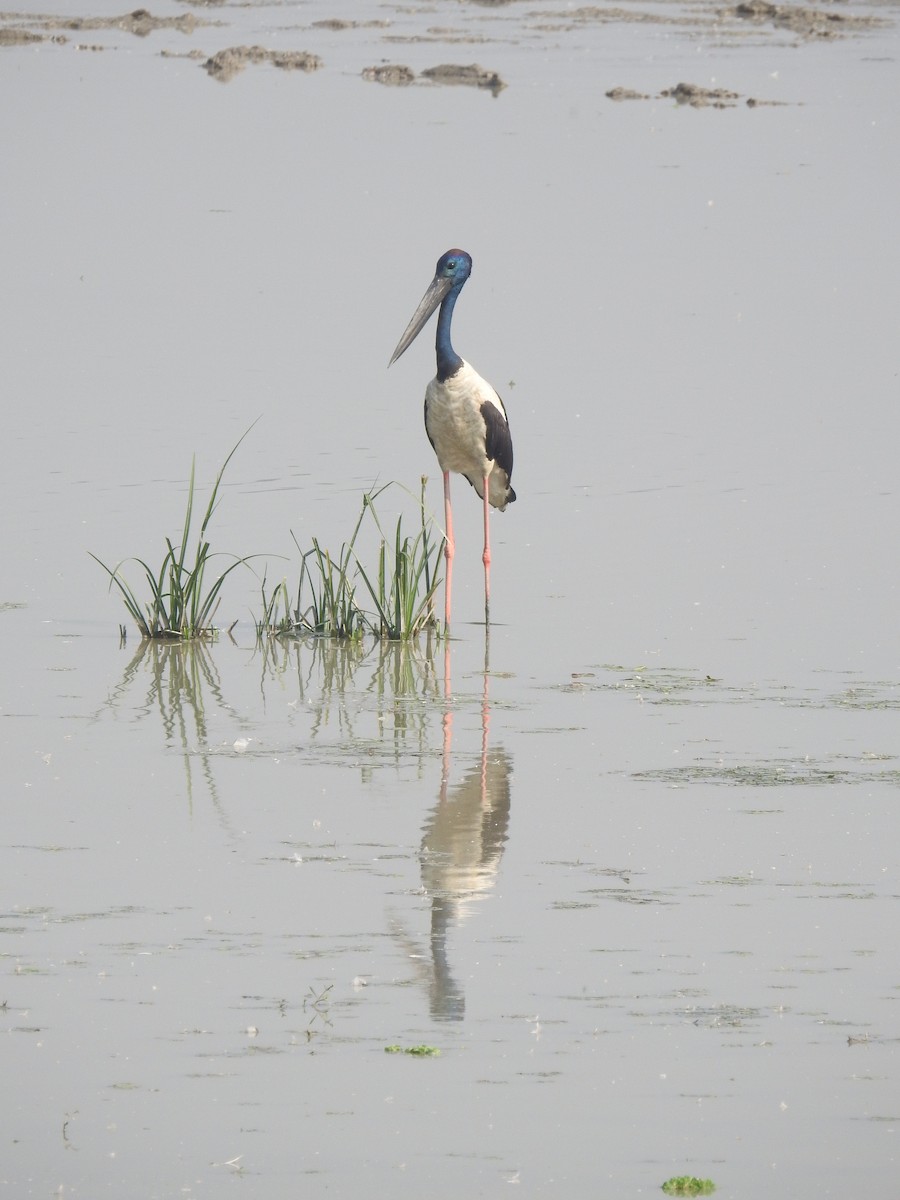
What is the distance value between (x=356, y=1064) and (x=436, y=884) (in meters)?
1.47

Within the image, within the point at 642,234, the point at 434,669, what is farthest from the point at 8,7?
the point at 434,669

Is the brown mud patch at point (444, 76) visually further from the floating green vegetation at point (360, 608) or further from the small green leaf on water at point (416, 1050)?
the small green leaf on water at point (416, 1050)

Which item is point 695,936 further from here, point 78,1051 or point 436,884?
point 78,1051

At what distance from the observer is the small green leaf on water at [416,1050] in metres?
5.78

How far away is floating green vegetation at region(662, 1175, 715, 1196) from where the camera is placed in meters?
5.09

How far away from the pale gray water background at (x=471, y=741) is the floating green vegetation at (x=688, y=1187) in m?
0.06

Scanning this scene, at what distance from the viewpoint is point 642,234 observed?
24938 millimetres

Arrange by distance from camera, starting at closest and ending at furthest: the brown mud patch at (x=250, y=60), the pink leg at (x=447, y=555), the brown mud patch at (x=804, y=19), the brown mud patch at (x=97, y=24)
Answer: the pink leg at (x=447, y=555) < the brown mud patch at (x=250, y=60) < the brown mud patch at (x=97, y=24) < the brown mud patch at (x=804, y=19)

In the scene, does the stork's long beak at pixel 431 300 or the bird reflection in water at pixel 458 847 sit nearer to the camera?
the bird reflection in water at pixel 458 847

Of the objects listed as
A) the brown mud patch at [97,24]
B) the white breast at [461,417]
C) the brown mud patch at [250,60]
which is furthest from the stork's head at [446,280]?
the brown mud patch at [97,24]

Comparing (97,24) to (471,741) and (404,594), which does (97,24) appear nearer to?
(404,594)

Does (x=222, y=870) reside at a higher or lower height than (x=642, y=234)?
lower

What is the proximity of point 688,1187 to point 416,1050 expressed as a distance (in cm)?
95

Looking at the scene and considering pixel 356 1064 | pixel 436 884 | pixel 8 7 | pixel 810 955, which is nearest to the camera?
pixel 356 1064
